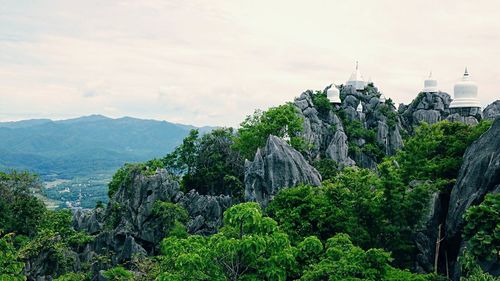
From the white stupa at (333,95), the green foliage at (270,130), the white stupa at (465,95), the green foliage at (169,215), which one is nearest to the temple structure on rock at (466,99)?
the white stupa at (465,95)

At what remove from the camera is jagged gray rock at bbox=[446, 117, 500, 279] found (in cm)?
2106

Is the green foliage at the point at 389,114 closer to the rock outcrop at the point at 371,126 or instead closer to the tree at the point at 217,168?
the rock outcrop at the point at 371,126

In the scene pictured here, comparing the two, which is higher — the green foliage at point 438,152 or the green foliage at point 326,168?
the green foliage at point 438,152

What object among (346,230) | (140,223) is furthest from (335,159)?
(346,230)

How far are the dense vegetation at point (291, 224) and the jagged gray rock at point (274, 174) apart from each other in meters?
4.52

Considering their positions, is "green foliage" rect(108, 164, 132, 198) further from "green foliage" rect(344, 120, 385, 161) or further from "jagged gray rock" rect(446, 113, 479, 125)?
"jagged gray rock" rect(446, 113, 479, 125)

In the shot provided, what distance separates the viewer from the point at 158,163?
157 ft

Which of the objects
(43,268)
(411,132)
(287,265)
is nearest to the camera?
(287,265)

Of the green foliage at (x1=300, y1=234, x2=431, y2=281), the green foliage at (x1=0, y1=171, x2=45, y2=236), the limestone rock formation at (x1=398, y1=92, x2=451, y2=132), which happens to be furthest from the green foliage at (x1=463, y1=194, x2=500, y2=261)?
the limestone rock formation at (x1=398, y1=92, x2=451, y2=132)

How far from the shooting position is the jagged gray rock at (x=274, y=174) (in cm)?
3478

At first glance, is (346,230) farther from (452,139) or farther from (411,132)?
(411,132)

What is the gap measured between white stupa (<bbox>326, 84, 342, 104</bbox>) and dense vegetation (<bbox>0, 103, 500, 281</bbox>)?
49.2ft

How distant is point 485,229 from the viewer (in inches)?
698

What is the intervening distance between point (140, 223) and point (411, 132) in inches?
1297
